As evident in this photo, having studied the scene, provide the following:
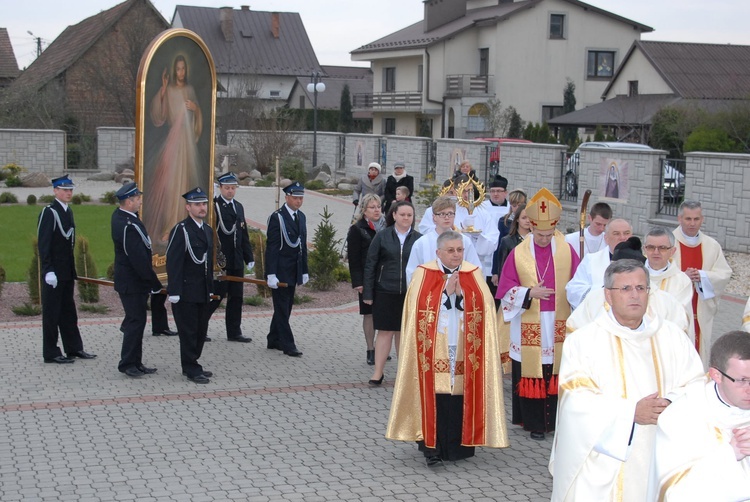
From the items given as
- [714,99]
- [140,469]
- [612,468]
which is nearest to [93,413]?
[140,469]

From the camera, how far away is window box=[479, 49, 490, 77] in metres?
50.6

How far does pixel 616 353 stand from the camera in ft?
16.4

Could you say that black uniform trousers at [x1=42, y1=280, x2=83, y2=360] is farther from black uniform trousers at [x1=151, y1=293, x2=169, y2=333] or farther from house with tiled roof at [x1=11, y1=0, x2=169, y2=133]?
house with tiled roof at [x1=11, y1=0, x2=169, y2=133]

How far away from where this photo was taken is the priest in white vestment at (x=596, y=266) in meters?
7.56

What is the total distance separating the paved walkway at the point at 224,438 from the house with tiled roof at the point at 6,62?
4793 cm

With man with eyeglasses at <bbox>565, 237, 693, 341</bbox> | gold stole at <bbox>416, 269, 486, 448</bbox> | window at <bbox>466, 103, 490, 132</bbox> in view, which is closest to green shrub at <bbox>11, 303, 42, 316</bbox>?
gold stole at <bbox>416, 269, 486, 448</bbox>

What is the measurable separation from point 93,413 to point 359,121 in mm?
60001

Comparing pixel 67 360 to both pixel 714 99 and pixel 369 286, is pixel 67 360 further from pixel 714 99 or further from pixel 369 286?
pixel 714 99

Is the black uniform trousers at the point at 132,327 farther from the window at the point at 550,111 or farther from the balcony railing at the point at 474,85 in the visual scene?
the window at the point at 550,111

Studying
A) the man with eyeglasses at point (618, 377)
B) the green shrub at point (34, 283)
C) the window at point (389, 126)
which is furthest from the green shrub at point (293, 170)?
the man with eyeglasses at point (618, 377)

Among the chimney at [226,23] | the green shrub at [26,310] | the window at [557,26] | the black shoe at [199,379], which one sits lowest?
the black shoe at [199,379]

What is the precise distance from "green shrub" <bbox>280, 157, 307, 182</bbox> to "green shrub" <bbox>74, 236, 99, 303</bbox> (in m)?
18.7

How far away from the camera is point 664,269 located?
7.55 m

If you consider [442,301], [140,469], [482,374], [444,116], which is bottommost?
[140,469]
